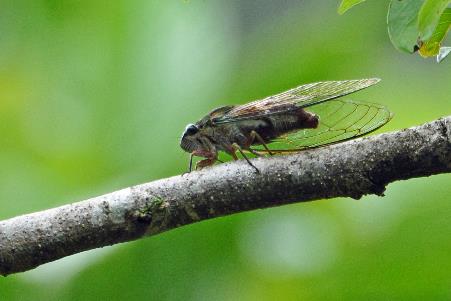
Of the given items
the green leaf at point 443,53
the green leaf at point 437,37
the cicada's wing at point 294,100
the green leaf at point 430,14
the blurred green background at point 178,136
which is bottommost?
the blurred green background at point 178,136

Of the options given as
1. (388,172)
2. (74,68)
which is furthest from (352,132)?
(74,68)

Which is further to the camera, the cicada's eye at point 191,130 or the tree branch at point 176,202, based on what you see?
the cicada's eye at point 191,130

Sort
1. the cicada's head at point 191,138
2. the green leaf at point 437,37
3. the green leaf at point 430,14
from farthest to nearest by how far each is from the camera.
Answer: the cicada's head at point 191,138, the green leaf at point 437,37, the green leaf at point 430,14

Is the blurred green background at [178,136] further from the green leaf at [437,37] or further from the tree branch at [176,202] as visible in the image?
the green leaf at [437,37]

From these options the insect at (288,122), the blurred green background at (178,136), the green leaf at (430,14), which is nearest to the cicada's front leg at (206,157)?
the insect at (288,122)

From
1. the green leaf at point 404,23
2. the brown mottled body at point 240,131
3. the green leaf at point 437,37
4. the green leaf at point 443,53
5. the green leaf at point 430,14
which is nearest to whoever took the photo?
the green leaf at point 430,14
